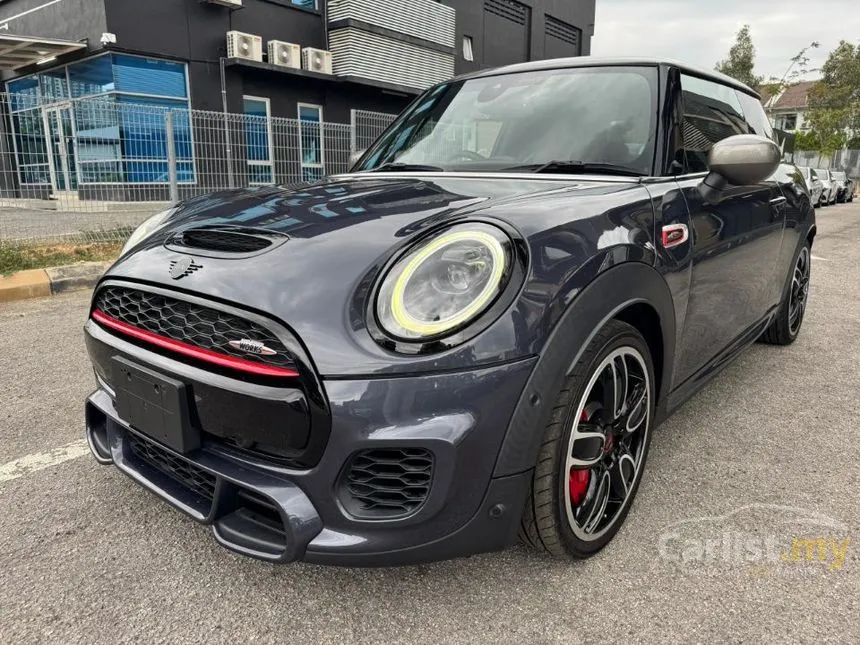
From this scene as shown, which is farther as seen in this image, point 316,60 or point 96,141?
point 316,60

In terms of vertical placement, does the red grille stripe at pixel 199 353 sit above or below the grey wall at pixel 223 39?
below

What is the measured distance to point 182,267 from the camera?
64.2 inches

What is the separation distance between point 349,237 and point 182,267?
1.46ft

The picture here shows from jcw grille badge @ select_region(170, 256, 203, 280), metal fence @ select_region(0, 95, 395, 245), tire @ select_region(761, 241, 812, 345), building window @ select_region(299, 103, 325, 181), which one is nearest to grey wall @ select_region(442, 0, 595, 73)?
building window @ select_region(299, 103, 325, 181)

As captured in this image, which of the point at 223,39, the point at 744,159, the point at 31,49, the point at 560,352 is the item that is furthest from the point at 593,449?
the point at 31,49

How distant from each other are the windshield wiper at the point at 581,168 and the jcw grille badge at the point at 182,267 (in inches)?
47.3

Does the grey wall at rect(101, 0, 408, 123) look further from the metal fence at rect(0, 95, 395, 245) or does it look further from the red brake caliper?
the red brake caliper

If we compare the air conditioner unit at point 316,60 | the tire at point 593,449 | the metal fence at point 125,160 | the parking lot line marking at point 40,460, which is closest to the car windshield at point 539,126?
the tire at point 593,449

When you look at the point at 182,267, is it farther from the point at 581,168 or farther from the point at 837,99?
the point at 837,99

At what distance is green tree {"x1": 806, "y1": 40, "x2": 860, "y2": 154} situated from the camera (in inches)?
1294

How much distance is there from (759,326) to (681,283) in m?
1.35

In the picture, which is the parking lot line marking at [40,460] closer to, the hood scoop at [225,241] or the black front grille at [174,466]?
the black front grille at [174,466]

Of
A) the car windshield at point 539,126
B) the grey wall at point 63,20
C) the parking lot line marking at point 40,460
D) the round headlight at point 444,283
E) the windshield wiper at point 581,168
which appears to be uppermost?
the grey wall at point 63,20

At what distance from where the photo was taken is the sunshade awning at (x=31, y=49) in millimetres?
11688
